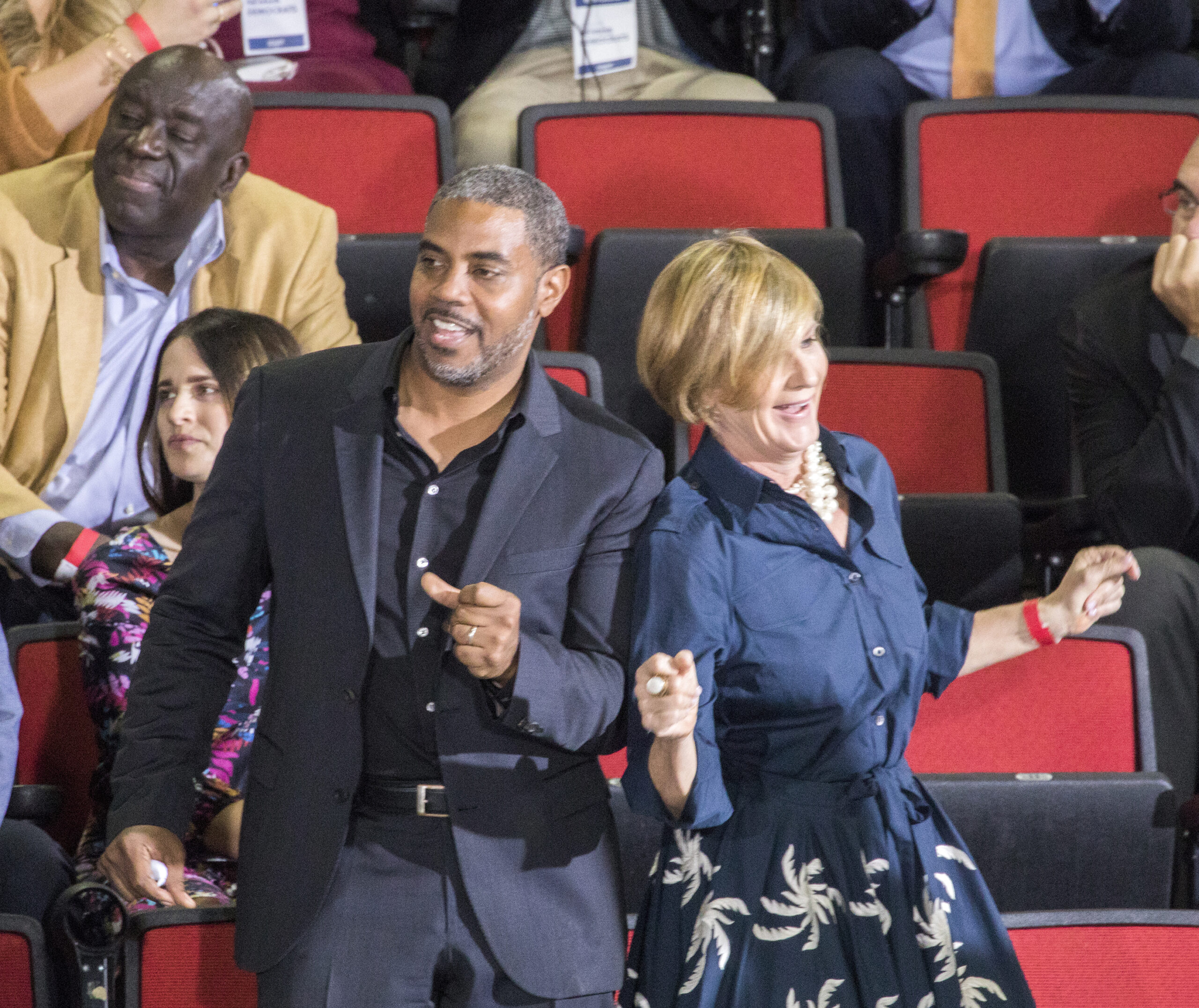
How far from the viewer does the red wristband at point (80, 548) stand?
4.79 ft

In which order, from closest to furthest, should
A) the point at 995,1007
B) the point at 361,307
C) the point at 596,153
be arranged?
the point at 995,1007, the point at 361,307, the point at 596,153

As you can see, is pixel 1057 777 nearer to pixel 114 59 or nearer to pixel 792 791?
pixel 792 791

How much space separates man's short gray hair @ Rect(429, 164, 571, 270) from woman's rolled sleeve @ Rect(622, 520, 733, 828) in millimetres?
225

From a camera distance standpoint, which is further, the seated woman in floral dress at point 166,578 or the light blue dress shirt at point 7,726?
the seated woman in floral dress at point 166,578

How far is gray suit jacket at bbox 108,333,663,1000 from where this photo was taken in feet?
2.93

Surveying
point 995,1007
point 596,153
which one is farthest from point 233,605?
point 596,153

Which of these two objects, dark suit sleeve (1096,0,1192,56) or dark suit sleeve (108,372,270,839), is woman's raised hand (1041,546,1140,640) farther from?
dark suit sleeve (1096,0,1192,56)

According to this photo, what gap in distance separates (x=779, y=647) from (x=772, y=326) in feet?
0.70

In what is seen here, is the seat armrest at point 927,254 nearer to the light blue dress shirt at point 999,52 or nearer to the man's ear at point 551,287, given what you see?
the light blue dress shirt at point 999,52

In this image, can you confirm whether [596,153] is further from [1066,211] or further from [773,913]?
[773,913]

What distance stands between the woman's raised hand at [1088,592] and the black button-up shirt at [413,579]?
1.39 ft

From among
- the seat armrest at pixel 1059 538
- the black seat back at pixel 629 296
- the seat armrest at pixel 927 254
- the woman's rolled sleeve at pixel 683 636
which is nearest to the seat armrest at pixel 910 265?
the seat armrest at pixel 927 254

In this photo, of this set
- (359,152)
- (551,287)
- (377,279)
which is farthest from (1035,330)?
(551,287)

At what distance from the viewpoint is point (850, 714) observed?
960 mm
